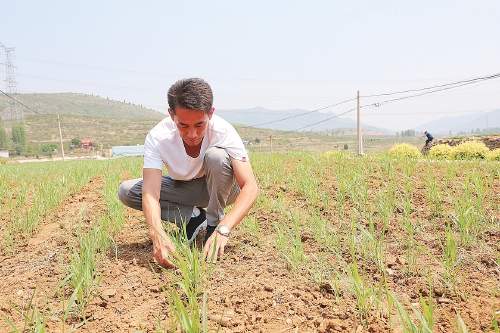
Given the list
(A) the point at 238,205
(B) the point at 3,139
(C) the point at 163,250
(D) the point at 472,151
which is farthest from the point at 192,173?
(B) the point at 3,139

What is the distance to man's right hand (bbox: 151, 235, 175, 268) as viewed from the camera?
204 centimetres

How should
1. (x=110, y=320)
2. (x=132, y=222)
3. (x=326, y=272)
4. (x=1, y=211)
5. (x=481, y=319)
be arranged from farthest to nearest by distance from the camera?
(x=1, y=211), (x=132, y=222), (x=326, y=272), (x=110, y=320), (x=481, y=319)

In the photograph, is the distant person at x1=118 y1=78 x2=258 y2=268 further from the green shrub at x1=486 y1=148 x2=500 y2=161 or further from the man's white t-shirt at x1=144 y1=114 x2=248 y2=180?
the green shrub at x1=486 y1=148 x2=500 y2=161

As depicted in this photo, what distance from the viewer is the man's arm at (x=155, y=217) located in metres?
2.06

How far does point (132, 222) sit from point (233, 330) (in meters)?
2.27

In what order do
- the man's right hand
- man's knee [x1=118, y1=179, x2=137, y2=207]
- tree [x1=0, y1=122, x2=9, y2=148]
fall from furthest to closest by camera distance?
tree [x1=0, y1=122, x2=9, y2=148] → man's knee [x1=118, y1=179, x2=137, y2=207] → the man's right hand

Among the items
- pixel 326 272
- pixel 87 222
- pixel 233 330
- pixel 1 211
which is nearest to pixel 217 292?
pixel 233 330

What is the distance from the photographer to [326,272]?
6.56ft

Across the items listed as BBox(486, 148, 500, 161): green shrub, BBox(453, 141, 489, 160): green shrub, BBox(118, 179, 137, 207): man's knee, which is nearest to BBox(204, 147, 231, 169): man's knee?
BBox(118, 179, 137, 207): man's knee

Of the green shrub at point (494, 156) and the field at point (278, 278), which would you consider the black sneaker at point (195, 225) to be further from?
the green shrub at point (494, 156)

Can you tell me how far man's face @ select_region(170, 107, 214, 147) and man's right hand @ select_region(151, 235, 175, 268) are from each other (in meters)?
0.53

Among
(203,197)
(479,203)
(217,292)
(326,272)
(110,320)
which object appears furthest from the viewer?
(203,197)

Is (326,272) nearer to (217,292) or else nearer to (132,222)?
(217,292)

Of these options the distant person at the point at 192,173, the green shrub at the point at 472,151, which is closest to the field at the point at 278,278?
the distant person at the point at 192,173
